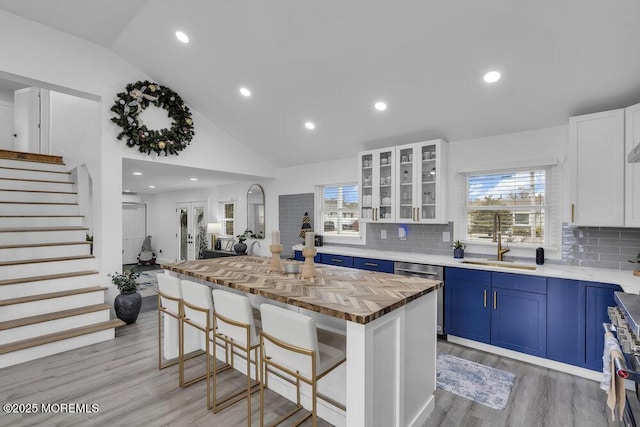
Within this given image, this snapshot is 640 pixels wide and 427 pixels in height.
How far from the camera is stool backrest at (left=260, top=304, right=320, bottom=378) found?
62.6 inches

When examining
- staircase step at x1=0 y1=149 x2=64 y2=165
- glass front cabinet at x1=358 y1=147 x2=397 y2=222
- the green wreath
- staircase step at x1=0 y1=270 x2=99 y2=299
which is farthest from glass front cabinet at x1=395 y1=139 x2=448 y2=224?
staircase step at x1=0 y1=149 x2=64 y2=165

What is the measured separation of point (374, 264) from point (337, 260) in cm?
67

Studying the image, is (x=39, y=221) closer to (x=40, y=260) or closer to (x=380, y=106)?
(x=40, y=260)

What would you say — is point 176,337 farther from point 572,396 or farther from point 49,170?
point 49,170

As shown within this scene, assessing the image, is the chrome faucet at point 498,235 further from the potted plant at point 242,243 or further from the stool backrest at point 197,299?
the potted plant at point 242,243

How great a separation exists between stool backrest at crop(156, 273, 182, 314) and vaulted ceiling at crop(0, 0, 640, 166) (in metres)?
2.48

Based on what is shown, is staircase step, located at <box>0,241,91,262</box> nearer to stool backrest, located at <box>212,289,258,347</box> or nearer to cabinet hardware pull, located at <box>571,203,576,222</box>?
stool backrest, located at <box>212,289,258,347</box>

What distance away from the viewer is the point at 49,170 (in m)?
5.26

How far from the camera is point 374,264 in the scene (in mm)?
4102

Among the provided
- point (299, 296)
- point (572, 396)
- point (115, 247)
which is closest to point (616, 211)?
point (572, 396)

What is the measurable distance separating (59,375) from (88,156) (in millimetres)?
2879

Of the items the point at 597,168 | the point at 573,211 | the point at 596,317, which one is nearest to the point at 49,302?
the point at 596,317

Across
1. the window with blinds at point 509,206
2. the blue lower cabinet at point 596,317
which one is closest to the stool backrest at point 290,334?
the blue lower cabinet at point 596,317

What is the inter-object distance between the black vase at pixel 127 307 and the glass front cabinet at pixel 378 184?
10.6ft
